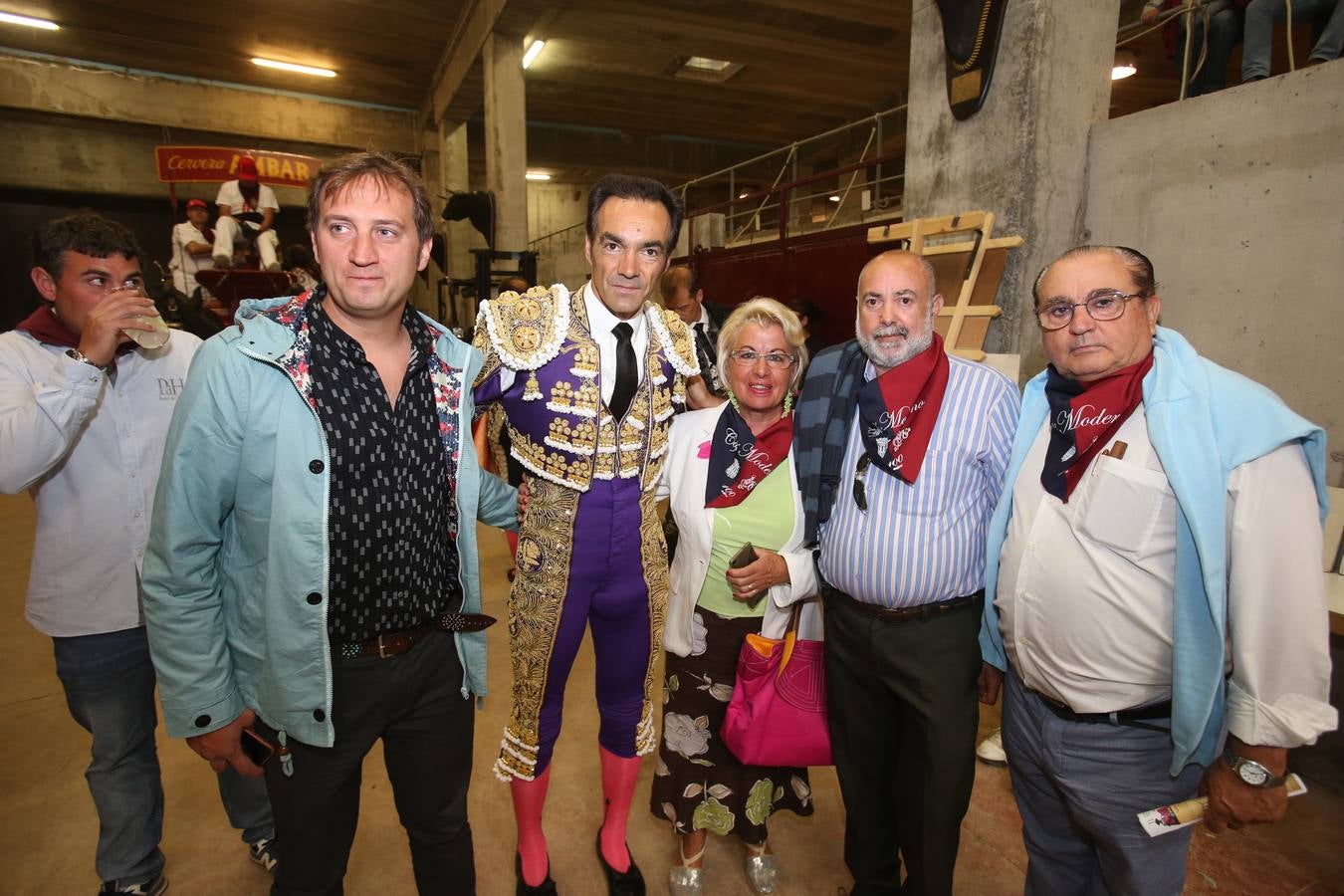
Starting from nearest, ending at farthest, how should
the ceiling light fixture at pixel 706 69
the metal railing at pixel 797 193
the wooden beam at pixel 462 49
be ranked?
the metal railing at pixel 797 193 < the wooden beam at pixel 462 49 < the ceiling light fixture at pixel 706 69

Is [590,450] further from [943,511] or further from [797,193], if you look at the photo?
[797,193]

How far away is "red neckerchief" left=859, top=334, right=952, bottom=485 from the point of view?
1.74 m

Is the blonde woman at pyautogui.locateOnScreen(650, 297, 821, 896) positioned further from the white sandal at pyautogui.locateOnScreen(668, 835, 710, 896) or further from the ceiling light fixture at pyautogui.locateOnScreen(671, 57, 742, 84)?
the ceiling light fixture at pyautogui.locateOnScreen(671, 57, 742, 84)

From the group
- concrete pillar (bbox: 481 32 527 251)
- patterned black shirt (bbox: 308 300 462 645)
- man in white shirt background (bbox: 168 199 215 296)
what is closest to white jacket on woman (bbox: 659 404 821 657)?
patterned black shirt (bbox: 308 300 462 645)

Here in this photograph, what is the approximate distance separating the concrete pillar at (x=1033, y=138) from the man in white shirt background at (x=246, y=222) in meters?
6.74

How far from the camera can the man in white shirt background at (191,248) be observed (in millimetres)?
6988

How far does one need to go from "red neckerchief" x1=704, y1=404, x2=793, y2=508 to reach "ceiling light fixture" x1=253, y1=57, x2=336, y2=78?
1340 centimetres

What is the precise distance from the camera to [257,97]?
12.8 m

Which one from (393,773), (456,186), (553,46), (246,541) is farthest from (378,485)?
(456,186)

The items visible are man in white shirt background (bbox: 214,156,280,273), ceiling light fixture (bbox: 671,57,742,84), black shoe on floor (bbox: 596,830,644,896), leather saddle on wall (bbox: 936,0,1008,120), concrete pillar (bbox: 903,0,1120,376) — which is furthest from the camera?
ceiling light fixture (bbox: 671,57,742,84)

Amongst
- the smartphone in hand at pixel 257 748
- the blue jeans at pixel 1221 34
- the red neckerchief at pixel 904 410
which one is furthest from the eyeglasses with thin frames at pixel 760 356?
the blue jeans at pixel 1221 34

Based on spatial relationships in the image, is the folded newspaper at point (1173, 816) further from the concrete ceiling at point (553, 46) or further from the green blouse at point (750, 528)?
the concrete ceiling at point (553, 46)

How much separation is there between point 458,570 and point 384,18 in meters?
11.3

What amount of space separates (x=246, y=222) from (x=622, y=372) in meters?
7.21
